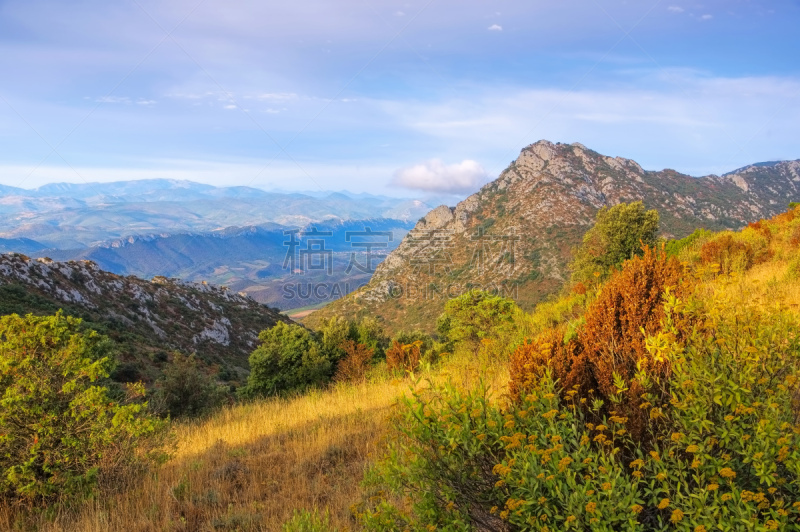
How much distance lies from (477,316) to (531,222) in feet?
230

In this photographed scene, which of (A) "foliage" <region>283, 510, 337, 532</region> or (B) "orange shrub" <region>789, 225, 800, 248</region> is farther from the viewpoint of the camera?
(B) "orange shrub" <region>789, 225, 800, 248</region>

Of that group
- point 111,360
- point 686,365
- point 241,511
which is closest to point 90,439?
point 111,360

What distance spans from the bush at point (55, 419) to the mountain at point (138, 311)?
17.7 meters

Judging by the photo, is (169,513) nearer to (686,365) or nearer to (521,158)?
(686,365)

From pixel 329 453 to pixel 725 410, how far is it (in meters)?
4.29

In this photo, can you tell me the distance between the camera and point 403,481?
110 inches

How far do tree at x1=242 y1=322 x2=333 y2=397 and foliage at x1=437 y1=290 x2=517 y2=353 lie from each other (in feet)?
18.1

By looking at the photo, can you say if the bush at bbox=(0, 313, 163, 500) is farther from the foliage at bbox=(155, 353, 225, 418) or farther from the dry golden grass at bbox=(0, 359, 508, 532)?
the foliage at bbox=(155, 353, 225, 418)

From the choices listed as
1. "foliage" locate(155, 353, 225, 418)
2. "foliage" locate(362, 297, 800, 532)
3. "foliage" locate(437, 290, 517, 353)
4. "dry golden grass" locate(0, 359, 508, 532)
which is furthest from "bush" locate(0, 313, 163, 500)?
"foliage" locate(437, 290, 517, 353)

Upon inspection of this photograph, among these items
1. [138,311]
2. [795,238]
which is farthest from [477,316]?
[138,311]

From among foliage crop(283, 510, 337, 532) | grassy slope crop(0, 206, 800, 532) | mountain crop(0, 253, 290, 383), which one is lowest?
mountain crop(0, 253, 290, 383)

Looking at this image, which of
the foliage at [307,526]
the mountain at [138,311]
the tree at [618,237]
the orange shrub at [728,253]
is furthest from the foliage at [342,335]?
the foliage at [307,526]

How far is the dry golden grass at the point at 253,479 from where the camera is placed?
3.77m

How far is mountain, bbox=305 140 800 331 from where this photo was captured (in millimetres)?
72125
